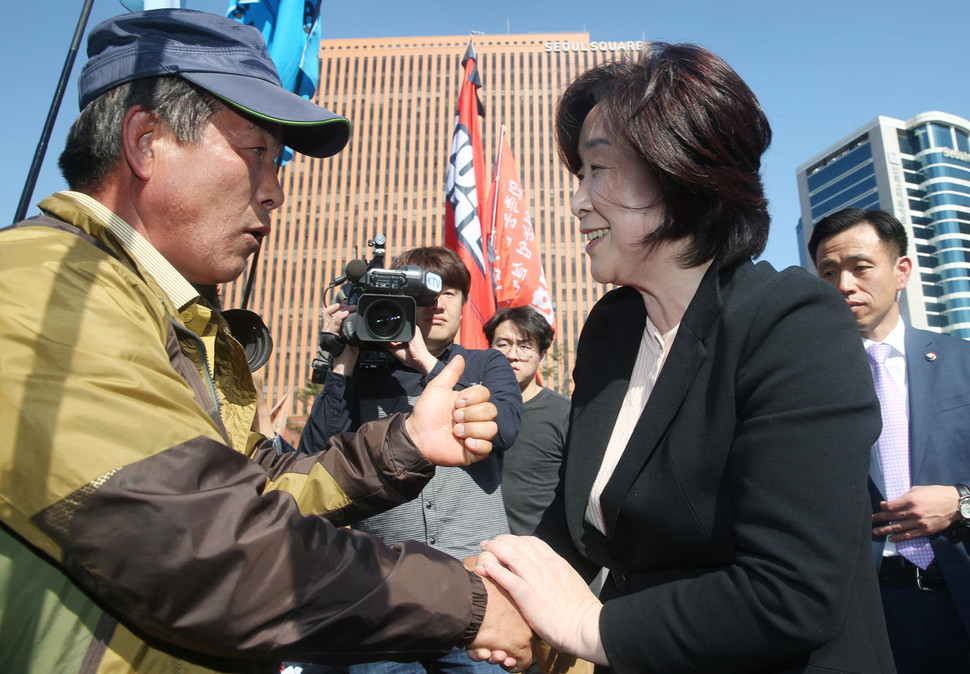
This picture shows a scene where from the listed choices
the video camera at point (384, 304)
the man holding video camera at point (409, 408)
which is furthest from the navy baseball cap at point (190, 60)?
the man holding video camera at point (409, 408)

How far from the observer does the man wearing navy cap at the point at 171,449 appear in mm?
1023

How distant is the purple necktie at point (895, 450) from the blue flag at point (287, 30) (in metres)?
3.61

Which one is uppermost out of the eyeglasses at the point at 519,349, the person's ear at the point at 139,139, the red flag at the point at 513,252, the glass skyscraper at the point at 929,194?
the glass skyscraper at the point at 929,194

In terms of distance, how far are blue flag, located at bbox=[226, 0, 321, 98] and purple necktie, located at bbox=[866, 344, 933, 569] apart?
361 cm

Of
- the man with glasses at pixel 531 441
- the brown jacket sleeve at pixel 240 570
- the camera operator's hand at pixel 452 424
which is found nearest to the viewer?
the brown jacket sleeve at pixel 240 570

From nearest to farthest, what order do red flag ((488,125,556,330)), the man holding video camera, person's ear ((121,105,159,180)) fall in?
person's ear ((121,105,159,180))
the man holding video camera
red flag ((488,125,556,330))

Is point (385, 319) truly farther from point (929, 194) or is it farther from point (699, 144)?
point (929, 194)

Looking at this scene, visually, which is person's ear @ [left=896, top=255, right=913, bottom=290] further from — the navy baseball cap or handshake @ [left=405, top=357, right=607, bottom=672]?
the navy baseball cap

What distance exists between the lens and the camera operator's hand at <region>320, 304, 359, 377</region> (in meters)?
3.22

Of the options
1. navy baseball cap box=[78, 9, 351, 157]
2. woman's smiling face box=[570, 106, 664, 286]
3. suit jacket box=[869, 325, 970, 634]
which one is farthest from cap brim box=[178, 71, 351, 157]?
suit jacket box=[869, 325, 970, 634]

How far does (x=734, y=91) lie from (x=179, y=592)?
1.63 meters

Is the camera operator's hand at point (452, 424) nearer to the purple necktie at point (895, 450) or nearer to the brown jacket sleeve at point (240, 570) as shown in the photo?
the brown jacket sleeve at point (240, 570)

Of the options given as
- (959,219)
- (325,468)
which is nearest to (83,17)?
(325,468)

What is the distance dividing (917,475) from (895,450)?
0.15m
